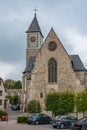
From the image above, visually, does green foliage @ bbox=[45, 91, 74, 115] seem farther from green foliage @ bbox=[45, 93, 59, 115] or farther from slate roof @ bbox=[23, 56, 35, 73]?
slate roof @ bbox=[23, 56, 35, 73]

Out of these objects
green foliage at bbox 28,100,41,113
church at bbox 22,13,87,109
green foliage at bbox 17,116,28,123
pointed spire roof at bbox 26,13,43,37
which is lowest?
green foliage at bbox 17,116,28,123

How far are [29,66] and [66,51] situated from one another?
41.4 ft

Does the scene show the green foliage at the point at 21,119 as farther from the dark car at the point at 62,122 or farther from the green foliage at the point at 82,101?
the green foliage at the point at 82,101

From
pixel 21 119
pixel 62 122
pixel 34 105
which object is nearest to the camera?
pixel 62 122

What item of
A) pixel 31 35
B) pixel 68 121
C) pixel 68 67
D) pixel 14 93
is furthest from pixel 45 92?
pixel 14 93

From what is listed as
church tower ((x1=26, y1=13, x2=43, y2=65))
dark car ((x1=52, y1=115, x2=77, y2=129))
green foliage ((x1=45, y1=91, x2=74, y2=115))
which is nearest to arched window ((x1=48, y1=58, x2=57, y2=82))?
green foliage ((x1=45, y1=91, x2=74, y2=115))

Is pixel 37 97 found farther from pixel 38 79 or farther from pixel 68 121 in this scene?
pixel 68 121

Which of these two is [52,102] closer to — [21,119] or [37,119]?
[21,119]

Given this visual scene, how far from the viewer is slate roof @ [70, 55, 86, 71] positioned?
82.6m

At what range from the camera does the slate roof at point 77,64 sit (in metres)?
82.6

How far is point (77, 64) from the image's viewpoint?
84.2m

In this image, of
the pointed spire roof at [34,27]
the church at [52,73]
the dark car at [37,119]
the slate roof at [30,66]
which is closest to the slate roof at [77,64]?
the church at [52,73]

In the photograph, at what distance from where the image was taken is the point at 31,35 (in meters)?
98.5

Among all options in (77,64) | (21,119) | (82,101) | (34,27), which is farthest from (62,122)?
(34,27)
